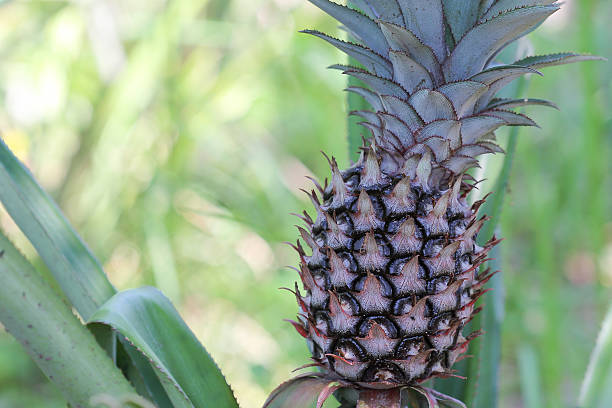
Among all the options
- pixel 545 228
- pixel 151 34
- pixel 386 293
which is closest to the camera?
pixel 386 293

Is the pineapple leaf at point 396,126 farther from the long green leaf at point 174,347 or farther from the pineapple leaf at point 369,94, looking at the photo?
the long green leaf at point 174,347

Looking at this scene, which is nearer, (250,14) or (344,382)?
(344,382)

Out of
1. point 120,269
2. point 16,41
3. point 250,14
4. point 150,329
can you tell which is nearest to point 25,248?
point 120,269

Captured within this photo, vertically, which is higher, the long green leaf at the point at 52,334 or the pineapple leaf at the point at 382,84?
the pineapple leaf at the point at 382,84

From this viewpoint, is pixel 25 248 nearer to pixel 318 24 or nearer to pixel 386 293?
pixel 318 24

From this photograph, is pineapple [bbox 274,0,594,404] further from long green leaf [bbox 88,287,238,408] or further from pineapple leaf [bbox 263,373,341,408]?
long green leaf [bbox 88,287,238,408]

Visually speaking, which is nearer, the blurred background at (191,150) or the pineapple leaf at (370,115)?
the pineapple leaf at (370,115)

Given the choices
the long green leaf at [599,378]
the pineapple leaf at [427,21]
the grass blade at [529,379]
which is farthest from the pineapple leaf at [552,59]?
the grass blade at [529,379]

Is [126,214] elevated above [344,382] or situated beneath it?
elevated above
